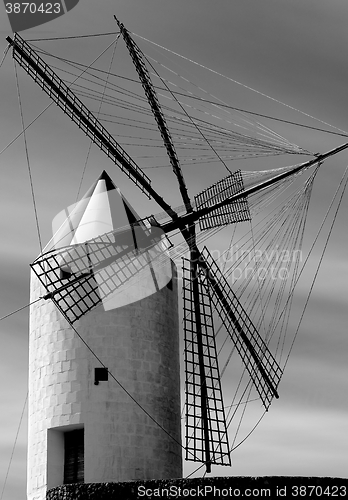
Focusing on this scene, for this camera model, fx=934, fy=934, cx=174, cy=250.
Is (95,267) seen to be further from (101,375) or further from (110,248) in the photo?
(101,375)

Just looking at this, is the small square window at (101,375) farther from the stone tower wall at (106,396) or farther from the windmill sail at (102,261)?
the windmill sail at (102,261)

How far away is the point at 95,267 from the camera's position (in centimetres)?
1557

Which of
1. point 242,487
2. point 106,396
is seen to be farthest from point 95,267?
point 242,487

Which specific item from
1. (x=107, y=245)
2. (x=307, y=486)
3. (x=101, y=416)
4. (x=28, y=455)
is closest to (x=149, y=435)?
(x=101, y=416)

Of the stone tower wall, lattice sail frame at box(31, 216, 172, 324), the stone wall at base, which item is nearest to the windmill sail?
lattice sail frame at box(31, 216, 172, 324)

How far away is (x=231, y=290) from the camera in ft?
55.5

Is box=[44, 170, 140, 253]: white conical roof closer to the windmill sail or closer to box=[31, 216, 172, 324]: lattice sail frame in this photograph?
the windmill sail

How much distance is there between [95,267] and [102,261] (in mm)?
156

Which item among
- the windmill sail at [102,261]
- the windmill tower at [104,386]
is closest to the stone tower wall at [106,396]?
the windmill tower at [104,386]

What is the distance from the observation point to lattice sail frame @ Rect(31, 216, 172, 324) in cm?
1551

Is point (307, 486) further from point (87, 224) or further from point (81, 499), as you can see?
point (87, 224)

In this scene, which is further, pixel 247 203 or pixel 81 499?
pixel 247 203

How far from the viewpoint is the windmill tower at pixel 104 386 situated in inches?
595

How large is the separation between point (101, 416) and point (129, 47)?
671 centimetres
